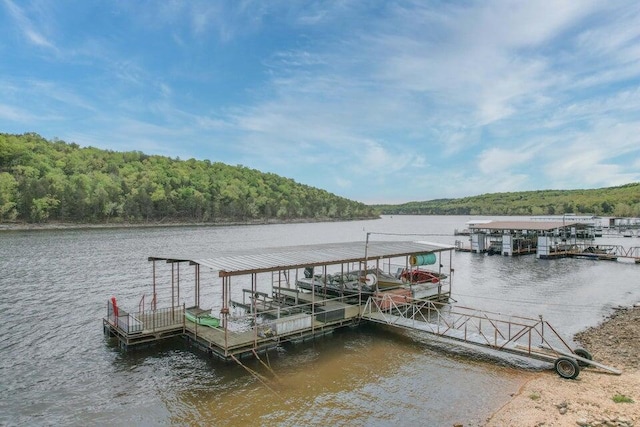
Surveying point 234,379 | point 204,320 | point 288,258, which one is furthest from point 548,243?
point 234,379

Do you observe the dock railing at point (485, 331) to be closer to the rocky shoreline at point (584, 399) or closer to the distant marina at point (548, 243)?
the rocky shoreline at point (584, 399)

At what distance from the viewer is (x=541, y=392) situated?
1332cm

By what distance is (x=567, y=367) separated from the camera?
14.5 metres

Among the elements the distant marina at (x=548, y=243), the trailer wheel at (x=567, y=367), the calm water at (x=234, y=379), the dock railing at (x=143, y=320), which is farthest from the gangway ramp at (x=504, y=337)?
the distant marina at (x=548, y=243)

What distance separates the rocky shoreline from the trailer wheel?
209mm

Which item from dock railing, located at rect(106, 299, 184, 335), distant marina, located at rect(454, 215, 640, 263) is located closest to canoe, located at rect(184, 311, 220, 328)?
dock railing, located at rect(106, 299, 184, 335)

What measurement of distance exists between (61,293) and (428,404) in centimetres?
2776

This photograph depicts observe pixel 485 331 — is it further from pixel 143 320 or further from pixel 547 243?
pixel 547 243

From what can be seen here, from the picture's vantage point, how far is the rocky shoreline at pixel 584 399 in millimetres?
11328

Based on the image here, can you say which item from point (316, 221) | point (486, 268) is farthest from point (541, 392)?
point (316, 221)

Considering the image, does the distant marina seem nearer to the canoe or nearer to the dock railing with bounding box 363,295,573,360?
the dock railing with bounding box 363,295,573,360

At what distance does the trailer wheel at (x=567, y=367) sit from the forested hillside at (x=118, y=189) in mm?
109400

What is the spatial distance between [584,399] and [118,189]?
129037 mm

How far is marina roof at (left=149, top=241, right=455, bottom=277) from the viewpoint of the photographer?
16.5 m
